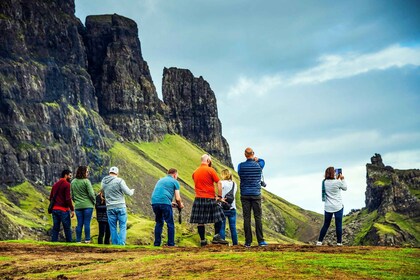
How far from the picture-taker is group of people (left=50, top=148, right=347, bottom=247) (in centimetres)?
2742

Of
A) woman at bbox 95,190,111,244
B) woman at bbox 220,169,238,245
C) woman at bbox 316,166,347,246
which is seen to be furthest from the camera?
woman at bbox 95,190,111,244

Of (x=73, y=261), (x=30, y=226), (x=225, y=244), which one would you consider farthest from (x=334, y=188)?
(x=30, y=226)

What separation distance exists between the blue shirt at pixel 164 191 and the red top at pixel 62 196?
5.81m

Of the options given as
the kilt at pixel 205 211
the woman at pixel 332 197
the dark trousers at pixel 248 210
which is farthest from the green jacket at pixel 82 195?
the woman at pixel 332 197

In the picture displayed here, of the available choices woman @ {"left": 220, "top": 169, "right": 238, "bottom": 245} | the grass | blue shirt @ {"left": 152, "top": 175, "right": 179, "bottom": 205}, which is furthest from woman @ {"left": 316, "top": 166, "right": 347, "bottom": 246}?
blue shirt @ {"left": 152, "top": 175, "right": 179, "bottom": 205}

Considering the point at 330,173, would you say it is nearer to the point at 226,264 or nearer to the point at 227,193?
the point at 227,193

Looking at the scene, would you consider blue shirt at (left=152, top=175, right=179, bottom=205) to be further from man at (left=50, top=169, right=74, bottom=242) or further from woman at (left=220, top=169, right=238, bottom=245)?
man at (left=50, top=169, right=74, bottom=242)

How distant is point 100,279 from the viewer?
1808cm

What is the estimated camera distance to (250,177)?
89.6 feet

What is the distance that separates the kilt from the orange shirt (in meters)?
0.25

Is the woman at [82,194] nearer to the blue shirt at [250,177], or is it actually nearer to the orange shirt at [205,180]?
the orange shirt at [205,180]

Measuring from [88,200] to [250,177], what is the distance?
32.9 feet

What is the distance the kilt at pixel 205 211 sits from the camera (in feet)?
92.6

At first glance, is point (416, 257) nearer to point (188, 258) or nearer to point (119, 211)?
point (188, 258)
